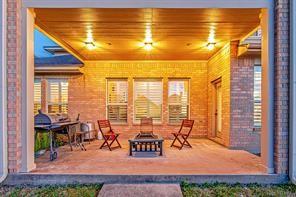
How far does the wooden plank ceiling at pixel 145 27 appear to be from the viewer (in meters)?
5.73

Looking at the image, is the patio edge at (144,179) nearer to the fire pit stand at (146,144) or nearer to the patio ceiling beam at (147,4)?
the fire pit stand at (146,144)

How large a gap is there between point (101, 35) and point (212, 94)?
5.15m

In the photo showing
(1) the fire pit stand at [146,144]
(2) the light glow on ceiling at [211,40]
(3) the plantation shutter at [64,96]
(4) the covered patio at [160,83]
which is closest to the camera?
(4) the covered patio at [160,83]

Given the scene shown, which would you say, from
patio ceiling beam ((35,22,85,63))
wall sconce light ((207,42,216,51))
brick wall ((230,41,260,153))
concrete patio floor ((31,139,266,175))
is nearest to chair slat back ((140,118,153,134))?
concrete patio floor ((31,139,266,175))

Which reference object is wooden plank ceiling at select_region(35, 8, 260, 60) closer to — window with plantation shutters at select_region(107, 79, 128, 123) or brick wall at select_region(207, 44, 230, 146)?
brick wall at select_region(207, 44, 230, 146)

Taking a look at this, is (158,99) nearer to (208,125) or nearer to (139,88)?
(139,88)

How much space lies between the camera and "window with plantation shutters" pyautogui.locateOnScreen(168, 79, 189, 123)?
11.3 metres

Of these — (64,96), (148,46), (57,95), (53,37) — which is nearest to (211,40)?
(148,46)

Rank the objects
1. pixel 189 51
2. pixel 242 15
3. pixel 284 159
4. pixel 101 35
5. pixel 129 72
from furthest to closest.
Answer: pixel 129 72 → pixel 189 51 → pixel 101 35 → pixel 242 15 → pixel 284 159

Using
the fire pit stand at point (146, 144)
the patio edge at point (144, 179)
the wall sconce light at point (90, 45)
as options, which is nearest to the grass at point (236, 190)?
the patio edge at point (144, 179)

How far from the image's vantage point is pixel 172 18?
19.8 feet

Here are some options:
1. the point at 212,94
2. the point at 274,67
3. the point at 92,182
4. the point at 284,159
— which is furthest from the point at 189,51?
the point at 92,182

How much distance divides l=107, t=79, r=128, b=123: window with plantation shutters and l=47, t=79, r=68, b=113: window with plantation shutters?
1.82 metres

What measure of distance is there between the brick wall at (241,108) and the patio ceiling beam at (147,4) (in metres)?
2.99
